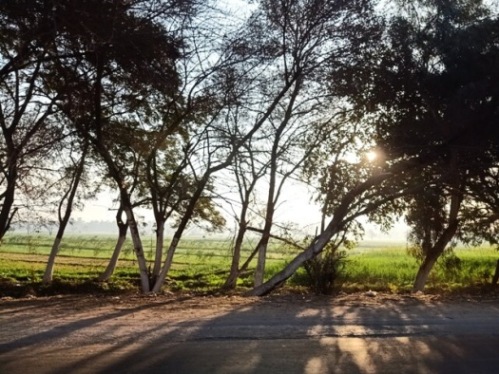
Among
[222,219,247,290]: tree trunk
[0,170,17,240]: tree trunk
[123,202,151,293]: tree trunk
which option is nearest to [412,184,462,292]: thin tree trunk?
[222,219,247,290]: tree trunk

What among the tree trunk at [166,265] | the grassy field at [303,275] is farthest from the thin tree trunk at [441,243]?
the tree trunk at [166,265]

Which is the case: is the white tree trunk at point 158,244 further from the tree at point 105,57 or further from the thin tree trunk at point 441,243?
the thin tree trunk at point 441,243

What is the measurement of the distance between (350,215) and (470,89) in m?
4.94

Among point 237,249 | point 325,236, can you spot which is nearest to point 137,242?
point 237,249

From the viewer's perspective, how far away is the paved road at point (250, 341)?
22.8ft

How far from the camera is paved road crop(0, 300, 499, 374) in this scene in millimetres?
6938

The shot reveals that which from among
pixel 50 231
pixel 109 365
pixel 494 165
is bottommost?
pixel 109 365

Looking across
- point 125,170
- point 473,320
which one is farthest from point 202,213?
point 473,320

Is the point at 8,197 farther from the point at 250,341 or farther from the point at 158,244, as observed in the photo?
the point at 250,341

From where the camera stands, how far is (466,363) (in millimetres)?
7262

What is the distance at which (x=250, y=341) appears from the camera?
8078 millimetres

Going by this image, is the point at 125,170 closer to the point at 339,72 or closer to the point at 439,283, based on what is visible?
the point at 339,72

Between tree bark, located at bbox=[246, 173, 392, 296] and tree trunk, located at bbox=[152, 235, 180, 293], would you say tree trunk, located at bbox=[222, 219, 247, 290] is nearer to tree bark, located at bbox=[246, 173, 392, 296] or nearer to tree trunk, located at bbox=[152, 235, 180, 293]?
tree trunk, located at bbox=[152, 235, 180, 293]

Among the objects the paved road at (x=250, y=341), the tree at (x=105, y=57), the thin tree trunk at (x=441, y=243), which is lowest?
the paved road at (x=250, y=341)
